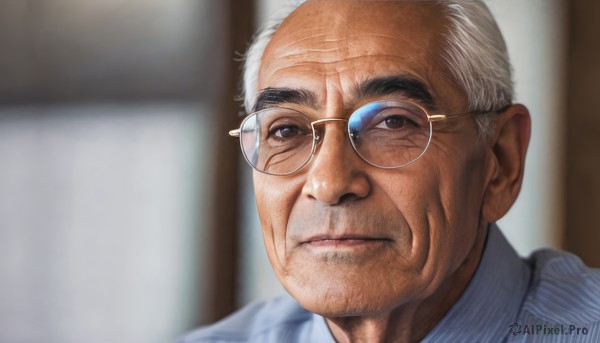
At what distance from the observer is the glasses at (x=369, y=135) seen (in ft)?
2.99

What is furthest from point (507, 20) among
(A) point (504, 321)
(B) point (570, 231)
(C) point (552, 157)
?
(A) point (504, 321)

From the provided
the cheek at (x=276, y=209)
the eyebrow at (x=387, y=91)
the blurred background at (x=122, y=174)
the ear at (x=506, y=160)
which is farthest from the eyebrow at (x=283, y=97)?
the blurred background at (x=122, y=174)

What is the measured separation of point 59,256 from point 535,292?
91 cm

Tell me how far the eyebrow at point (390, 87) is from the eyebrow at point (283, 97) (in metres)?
0.07

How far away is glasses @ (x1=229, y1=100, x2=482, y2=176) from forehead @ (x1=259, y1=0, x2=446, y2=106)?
0.14ft

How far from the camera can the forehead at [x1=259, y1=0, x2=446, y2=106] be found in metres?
0.93

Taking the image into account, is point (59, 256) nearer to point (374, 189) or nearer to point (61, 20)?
point (61, 20)

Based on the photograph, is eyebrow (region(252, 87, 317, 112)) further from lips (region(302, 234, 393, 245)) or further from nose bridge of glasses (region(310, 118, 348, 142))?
lips (region(302, 234, 393, 245))

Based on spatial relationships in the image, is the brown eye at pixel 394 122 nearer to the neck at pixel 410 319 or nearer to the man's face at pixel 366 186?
the man's face at pixel 366 186

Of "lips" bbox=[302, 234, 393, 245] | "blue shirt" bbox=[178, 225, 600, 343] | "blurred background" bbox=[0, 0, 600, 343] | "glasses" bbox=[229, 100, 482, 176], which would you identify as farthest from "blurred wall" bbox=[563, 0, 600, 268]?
"blurred background" bbox=[0, 0, 600, 343]

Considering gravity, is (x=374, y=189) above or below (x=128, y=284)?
above

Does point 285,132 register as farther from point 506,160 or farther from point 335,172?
point 506,160

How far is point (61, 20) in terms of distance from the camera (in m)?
1.41

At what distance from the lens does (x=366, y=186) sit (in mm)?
890
